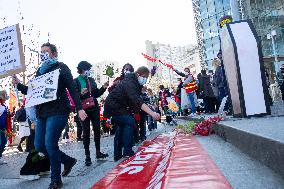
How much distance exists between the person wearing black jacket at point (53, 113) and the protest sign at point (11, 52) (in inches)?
25.3

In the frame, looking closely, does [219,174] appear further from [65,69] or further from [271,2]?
[271,2]

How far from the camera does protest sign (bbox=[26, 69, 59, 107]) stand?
4605 mm

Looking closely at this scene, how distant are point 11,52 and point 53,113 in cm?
162

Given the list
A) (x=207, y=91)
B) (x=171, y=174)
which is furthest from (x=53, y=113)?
(x=207, y=91)

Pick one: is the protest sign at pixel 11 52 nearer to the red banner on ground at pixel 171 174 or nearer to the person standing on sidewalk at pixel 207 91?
the red banner on ground at pixel 171 174

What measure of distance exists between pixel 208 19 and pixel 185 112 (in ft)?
145

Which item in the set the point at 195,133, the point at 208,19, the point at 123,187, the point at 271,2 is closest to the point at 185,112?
the point at 195,133

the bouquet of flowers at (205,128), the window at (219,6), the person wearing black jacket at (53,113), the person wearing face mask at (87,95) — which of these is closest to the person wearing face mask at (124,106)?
the person wearing face mask at (87,95)

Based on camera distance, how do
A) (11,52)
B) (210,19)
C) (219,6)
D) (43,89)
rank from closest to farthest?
(43,89)
(11,52)
(219,6)
(210,19)

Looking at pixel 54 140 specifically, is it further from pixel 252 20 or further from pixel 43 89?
pixel 252 20

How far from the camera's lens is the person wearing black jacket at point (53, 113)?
4.52 meters

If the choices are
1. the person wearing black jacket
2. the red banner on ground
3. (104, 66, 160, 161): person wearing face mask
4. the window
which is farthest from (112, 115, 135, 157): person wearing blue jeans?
the window

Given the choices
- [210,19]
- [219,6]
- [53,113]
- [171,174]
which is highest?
[219,6]

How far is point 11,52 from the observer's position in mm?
5648
